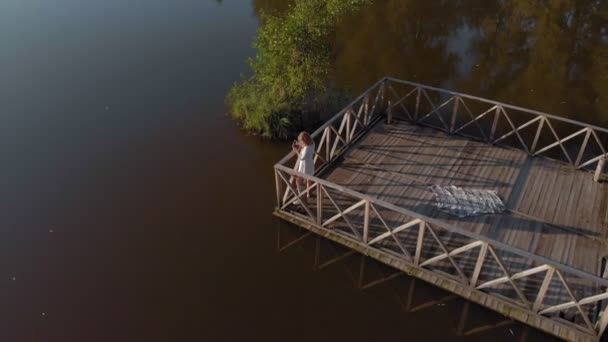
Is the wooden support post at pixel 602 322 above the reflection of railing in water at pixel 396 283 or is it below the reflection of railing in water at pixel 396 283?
above

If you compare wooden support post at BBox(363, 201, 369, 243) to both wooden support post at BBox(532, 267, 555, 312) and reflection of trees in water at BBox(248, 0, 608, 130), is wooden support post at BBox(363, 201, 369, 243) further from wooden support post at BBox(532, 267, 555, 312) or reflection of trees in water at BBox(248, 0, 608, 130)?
reflection of trees in water at BBox(248, 0, 608, 130)

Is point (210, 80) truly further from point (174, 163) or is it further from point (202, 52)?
point (174, 163)

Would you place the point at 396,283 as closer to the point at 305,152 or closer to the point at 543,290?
the point at 543,290

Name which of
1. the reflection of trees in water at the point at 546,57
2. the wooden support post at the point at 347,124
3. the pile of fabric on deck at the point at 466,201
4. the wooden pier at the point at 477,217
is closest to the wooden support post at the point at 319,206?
the wooden pier at the point at 477,217

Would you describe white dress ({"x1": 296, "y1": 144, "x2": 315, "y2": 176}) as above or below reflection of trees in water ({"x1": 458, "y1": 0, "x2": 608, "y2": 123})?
below

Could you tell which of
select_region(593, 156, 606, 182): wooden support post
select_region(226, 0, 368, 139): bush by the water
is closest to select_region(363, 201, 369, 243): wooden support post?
select_region(226, 0, 368, 139): bush by the water

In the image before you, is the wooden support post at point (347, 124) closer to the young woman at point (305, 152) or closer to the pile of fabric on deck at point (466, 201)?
the young woman at point (305, 152)

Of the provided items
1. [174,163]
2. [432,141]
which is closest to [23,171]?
[174,163]
